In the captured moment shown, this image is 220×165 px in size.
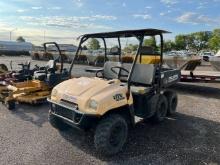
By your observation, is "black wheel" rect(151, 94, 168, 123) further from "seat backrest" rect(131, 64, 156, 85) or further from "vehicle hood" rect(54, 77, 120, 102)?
"vehicle hood" rect(54, 77, 120, 102)

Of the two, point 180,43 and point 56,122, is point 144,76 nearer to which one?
point 56,122

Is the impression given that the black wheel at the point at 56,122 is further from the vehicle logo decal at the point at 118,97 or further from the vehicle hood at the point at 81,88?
the vehicle logo decal at the point at 118,97

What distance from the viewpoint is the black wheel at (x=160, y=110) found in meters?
5.97

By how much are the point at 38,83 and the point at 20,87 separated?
55 cm

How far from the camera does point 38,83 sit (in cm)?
833

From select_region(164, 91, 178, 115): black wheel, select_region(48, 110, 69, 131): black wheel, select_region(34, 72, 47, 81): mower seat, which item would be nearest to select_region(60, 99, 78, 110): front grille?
select_region(48, 110, 69, 131): black wheel

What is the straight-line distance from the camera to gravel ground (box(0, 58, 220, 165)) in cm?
438

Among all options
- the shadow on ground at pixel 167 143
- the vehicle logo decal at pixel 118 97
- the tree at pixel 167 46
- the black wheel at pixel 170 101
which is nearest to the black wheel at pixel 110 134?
the shadow on ground at pixel 167 143

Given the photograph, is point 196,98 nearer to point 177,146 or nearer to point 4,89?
point 177,146

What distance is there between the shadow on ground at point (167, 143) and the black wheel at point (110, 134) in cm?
15

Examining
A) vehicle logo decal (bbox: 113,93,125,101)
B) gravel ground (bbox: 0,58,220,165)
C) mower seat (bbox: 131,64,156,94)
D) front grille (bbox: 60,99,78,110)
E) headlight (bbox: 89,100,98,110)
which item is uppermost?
mower seat (bbox: 131,64,156,94)

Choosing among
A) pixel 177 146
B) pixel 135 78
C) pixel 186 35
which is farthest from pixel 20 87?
pixel 186 35

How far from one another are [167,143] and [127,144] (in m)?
0.76

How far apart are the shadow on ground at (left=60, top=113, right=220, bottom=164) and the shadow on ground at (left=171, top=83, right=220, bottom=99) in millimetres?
3811
